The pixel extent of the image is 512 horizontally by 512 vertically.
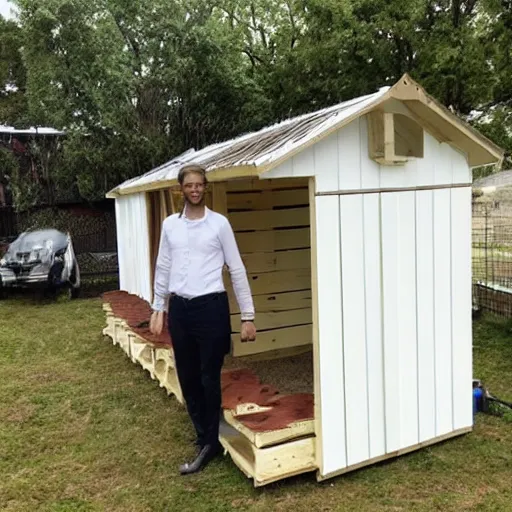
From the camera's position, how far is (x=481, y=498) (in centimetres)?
296

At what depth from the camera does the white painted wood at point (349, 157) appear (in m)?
3.08

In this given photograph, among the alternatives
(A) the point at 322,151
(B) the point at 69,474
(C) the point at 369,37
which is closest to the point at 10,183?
(C) the point at 369,37

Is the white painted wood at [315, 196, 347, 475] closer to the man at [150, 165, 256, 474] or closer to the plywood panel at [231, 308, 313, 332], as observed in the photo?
the man at [150, 165, 256, 474]

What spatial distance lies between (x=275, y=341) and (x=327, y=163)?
2594 millimetres

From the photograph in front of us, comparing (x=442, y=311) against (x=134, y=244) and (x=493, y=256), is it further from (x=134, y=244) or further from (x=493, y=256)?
(x=134, y=244)

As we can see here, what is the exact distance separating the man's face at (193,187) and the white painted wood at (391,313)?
3.71 feet

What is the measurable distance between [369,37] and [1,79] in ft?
34.2

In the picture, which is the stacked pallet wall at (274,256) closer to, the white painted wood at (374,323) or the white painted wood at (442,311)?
the white painted wood at (442,311)

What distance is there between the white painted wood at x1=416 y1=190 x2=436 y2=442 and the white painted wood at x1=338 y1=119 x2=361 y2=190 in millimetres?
518

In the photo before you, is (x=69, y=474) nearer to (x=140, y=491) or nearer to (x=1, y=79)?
(x=140, y=491)

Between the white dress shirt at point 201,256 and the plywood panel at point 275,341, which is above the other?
the white dress shirt at point 201,256

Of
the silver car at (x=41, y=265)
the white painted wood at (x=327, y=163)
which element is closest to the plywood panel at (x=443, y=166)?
the white painted wood at (x=327, y=163)

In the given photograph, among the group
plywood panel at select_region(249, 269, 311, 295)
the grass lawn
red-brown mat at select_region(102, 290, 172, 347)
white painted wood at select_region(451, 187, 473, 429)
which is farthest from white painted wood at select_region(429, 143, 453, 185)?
red-brown mat at select_region(102, 290, 172, 347)

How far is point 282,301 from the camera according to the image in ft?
17.3
